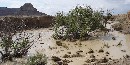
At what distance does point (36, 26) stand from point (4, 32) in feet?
47.6

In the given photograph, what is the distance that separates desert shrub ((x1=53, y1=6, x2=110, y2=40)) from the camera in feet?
73.6

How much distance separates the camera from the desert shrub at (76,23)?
22.4 m

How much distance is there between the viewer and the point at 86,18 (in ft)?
75.2

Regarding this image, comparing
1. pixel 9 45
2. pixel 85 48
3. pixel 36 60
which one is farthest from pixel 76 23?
pixel 36 60

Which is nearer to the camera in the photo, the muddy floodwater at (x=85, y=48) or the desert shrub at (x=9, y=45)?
the desert shrub at (x=9, y=45)

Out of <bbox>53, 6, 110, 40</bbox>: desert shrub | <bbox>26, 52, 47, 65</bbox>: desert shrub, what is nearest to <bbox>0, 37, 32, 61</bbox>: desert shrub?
<bbox>26, 52, 47, 65</bbox>: desert shrub

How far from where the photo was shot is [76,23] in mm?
22625

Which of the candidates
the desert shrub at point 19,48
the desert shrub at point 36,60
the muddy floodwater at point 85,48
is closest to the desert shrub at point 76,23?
the muddy floodwater at point 85,48

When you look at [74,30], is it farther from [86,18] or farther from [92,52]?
[92,52]

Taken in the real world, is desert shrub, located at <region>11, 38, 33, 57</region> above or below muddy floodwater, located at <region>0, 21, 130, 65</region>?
above

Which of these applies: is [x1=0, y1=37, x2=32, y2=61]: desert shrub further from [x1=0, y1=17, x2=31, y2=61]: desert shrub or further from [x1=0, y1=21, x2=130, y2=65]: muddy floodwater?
[x1=0, y1=21, x2=130, y2=65]: muddy floodwater

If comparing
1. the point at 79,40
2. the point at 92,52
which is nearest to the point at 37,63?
the point at 92,52

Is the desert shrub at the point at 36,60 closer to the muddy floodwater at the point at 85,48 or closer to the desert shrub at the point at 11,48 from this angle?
the muddy floodwater at the point at 85,48

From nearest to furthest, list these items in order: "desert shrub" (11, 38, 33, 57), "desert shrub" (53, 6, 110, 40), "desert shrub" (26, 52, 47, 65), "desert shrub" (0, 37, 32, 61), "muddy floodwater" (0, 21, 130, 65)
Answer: "desert shrub" (26, 52, 47, 65), "desert shrub" (0, 37, 32, 61), "desert shrub" (11, 38, 33, 57), "muddy floodwater" (0, 21, 130, 65), "desert shrub" (53, 6, 110, 40)
